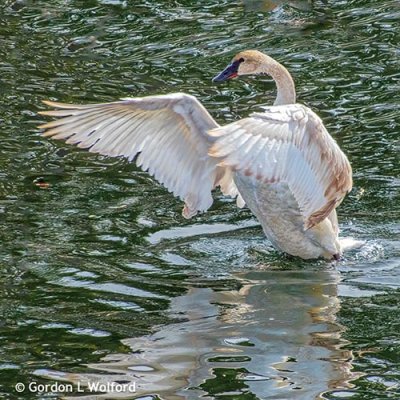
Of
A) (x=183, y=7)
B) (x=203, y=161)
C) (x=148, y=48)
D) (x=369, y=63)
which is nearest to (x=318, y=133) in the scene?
(x=203, y=161)

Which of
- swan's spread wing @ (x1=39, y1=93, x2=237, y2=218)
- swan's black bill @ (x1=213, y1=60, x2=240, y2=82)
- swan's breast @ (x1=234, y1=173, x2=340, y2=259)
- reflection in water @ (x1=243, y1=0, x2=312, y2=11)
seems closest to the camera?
swan's spread wing @ (x1=39, y1=93, x2=237, y2=218)

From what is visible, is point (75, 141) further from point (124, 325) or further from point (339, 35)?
point (339, 35)

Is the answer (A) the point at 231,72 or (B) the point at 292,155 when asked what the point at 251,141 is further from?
(A) the point at 231,72

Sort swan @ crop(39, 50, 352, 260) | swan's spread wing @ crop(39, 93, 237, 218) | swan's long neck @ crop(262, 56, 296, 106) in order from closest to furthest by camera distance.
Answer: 1. swan @ crop(39, 50, 352, 260)
2. swan's spread wing @ crop(39, 93, 237, 218)
3. swan's long neck @ crop(262, 56, 296, 106)

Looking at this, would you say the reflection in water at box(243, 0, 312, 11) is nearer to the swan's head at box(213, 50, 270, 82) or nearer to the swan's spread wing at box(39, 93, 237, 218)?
the swan's head at box(213, 50, 270, 82)

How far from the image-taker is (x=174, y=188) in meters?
10.4

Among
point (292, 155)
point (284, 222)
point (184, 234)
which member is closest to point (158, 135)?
point (184, 234)

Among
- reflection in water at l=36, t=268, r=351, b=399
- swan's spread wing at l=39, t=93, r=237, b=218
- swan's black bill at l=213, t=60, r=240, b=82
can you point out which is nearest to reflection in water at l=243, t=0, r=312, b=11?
swan's black bill at l=213, t=60, r=240, b=82

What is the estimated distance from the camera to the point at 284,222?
1020 centimetres

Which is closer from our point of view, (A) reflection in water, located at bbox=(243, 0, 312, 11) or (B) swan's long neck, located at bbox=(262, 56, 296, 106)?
(B) swan's long neck, located at bbox=(262, 56, 296, 106)

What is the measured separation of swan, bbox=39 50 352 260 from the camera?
894 cm

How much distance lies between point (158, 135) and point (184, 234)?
1.06m

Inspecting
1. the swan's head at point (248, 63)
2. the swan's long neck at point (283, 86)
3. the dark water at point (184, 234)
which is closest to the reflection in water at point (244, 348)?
the dark water at point (184, 234)

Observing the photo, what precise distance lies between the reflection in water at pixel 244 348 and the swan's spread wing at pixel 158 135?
0.93 metres
